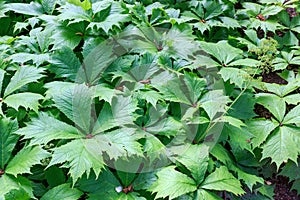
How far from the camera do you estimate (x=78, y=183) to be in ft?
6.81

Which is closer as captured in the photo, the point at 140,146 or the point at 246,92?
the point at 140,146

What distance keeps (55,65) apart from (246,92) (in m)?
1.37

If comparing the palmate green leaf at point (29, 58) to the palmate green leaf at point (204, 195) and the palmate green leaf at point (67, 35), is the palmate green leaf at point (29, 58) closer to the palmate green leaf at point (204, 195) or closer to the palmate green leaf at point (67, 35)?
the palmate green leaf at point (67, 35)

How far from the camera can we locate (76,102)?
7.12 feet

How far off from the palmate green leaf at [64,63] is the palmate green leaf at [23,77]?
0.37 feet

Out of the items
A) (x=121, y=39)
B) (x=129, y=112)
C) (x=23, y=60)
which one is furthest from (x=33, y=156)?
(x=121, y=39)

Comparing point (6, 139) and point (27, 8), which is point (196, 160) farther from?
point (27, 8)

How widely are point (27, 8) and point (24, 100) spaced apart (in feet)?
3.57

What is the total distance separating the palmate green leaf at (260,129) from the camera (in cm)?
242

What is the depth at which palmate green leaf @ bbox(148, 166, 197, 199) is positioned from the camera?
6.61ft

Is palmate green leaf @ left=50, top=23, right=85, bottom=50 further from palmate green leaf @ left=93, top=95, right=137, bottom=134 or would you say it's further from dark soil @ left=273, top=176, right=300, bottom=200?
dark soil @ left=273, top=176, right=300, bottom=200

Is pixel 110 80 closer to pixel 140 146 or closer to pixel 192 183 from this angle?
pixel 140 146

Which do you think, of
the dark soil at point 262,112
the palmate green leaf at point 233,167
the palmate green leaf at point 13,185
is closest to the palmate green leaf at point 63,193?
the palmate green leaf at point 13,185

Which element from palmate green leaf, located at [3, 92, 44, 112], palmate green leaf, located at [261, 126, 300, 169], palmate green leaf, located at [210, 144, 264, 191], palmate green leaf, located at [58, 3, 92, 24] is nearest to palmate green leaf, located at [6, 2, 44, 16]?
palmate green leaf, located at [58, 3, 92, 24]
